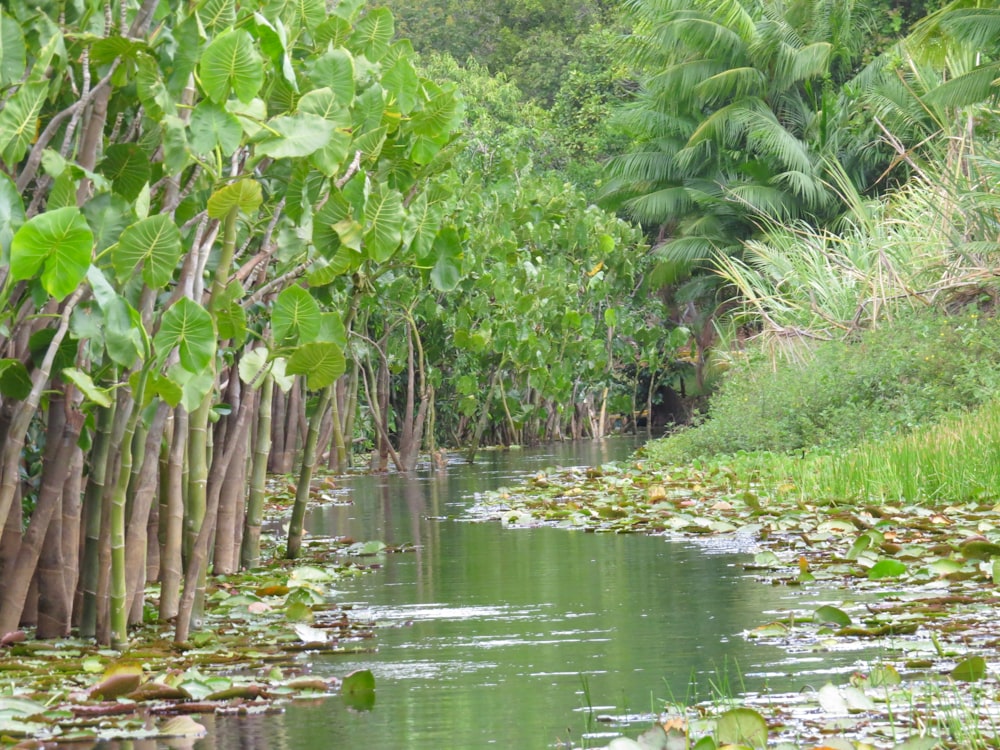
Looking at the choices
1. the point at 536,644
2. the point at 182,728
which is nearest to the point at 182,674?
the point at 182,728

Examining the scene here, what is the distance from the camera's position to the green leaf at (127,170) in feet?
17.7

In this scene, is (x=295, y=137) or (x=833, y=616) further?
(x=833, y=616)

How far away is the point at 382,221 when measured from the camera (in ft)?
20.3

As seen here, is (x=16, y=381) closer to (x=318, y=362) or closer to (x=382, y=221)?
(x=318, y=362)

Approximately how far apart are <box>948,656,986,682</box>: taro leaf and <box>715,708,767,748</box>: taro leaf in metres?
0.87

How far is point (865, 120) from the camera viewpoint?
27.1 meters

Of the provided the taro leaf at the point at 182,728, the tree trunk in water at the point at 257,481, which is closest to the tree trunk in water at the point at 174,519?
the taro leaf at the point at 182,728

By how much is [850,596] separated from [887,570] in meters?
0.42

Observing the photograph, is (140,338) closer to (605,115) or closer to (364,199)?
(364,199)

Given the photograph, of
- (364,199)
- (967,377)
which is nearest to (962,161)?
(967,377)

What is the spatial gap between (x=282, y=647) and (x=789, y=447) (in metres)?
9.23

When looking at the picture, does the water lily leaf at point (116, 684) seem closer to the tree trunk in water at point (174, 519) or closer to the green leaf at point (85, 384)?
the green leaf at point (85, 384)

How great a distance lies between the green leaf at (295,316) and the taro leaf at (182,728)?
1.88 metres

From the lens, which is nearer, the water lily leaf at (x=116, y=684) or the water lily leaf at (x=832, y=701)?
the water lily leaf at (x=832, y=701)
